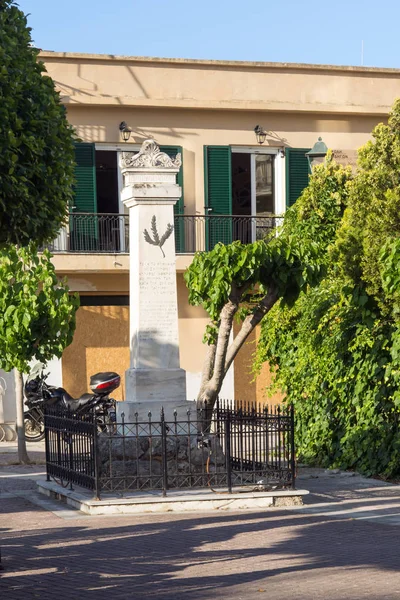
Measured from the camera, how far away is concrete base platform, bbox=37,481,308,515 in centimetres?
1280

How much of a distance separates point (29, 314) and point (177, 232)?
24.5ft

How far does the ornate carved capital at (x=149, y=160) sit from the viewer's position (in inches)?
581

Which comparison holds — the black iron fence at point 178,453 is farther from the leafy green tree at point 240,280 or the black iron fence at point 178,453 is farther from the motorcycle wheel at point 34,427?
the motorcycle wheel at point 34,427

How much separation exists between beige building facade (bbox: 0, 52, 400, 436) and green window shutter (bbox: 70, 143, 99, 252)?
2 centimetres

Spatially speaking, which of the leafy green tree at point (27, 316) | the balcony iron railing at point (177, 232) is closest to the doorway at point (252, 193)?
the balcony iron railing at point (177, 232)

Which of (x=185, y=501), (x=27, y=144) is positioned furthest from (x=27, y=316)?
(x=27, y=144)

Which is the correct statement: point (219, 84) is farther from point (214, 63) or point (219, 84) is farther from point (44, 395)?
point (44, 395)

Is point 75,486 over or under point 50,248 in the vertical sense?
under

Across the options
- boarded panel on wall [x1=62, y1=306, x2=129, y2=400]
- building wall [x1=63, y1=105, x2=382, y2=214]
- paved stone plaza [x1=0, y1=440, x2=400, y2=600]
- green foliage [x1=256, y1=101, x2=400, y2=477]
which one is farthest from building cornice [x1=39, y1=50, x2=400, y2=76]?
paved stone plaza [x1=0, y1=440, x2=400, y2=600]

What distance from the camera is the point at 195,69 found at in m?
25.2

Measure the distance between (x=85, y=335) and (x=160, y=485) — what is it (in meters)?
11.1

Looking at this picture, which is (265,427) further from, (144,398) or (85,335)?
(85,335)

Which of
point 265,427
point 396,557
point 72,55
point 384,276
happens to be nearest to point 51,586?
point 396,557

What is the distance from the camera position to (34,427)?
2258cm
